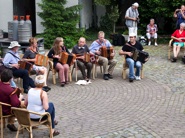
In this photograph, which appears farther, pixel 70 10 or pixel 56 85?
pixel 70 10

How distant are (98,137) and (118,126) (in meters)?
0.68

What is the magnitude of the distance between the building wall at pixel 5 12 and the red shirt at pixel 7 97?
11152mm

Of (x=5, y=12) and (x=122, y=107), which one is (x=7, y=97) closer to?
(x=122, y=107)

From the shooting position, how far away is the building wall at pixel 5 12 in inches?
706

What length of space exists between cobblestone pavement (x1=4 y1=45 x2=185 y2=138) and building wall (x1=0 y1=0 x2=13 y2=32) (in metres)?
7.45

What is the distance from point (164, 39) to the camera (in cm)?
1838

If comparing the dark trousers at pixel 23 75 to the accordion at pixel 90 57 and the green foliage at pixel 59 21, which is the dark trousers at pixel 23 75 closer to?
the accordion at pixel 90 57

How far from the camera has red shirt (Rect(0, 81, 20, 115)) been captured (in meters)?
7.12

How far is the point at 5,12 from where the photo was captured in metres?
18.0

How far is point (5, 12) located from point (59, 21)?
9.23ft

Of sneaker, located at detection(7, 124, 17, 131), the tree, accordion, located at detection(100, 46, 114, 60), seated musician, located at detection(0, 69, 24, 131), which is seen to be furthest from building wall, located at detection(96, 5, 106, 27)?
seated musician, located at detection(0, 69, 24, 131)

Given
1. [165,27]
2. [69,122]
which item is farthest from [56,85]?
[165,27]

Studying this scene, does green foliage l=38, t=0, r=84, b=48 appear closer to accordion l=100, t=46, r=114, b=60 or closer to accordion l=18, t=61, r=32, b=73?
accordion l=100, t=46, r=114, b=60

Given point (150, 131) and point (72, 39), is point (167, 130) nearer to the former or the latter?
point (150, 131)
